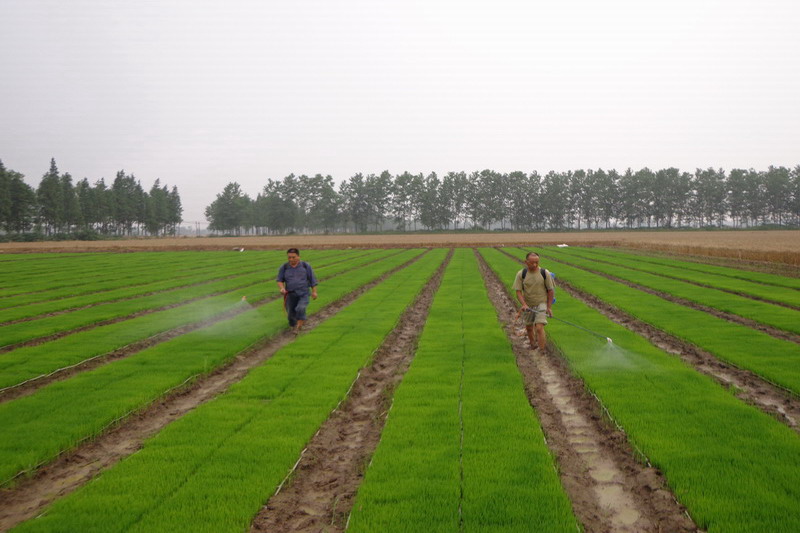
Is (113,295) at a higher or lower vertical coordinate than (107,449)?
higher

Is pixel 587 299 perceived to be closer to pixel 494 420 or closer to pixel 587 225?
pixel 494 420

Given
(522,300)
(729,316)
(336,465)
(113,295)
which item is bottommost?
(729,316)

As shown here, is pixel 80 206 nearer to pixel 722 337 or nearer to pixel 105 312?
pixel 105 312

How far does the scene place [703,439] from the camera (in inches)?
244

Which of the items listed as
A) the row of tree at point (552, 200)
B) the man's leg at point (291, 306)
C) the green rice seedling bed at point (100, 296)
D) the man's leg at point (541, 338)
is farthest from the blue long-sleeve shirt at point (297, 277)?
the row of tree at point (552, 200)

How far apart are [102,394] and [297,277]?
612 cm

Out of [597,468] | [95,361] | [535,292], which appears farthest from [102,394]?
[535,292]

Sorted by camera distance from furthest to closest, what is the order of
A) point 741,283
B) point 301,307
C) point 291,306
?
point 741,283 → point 291,306 → point 301,307

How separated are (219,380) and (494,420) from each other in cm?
578

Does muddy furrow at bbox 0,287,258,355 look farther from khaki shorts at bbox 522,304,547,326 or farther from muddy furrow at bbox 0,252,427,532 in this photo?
khaki shorts at bbox 522,304,547,326

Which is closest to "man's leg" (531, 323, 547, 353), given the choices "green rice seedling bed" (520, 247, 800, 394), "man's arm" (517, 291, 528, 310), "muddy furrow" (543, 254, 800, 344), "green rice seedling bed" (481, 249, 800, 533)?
"man's arm" (517, 291, 528, 310)

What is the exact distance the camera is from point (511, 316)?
54.2 feet

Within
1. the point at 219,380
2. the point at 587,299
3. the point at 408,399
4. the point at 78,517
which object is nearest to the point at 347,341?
the point at 219,380

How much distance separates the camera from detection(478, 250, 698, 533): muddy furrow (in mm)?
4613
